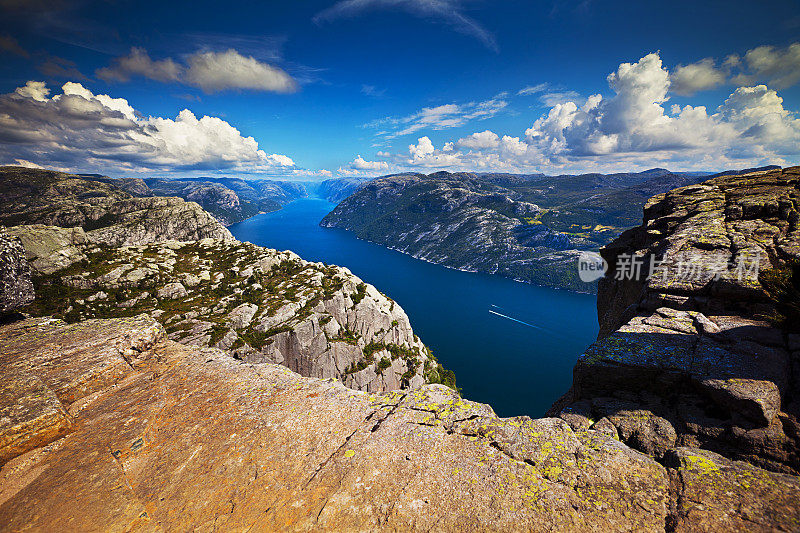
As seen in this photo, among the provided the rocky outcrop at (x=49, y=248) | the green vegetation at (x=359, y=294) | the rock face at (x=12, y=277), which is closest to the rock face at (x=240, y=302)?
the rocky outcrop at (x=49, y=248)

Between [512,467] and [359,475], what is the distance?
4897 mm

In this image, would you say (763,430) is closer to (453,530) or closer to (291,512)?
(453,530)

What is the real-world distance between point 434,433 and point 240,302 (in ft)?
192

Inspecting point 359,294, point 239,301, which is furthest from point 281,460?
point 359,294

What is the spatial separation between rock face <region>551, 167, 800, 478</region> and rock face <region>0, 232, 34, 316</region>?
32.3 m

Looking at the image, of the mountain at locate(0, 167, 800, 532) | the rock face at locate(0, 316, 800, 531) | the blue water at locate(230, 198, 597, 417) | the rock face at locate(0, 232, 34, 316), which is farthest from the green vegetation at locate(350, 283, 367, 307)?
the blue water at locate(230, 198, 597, 417)

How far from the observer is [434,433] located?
10.4m

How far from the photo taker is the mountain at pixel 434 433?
23.8 feet

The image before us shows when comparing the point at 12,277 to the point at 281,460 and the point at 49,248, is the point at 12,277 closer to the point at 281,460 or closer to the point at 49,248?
the point at 281,460

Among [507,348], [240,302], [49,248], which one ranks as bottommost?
[507,348]

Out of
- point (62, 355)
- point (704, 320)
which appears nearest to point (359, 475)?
point (62, 355)

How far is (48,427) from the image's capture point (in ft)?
31.0

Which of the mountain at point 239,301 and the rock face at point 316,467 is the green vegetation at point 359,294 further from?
the rock face at point 316,467

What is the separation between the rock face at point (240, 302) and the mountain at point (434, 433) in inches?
1374
